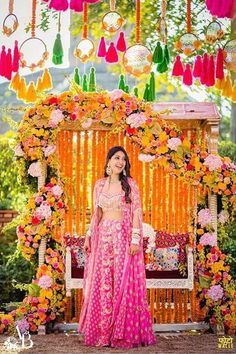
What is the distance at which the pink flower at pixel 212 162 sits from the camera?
6.75 meters

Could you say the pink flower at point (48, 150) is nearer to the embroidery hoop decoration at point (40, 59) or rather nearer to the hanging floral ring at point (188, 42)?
the embroidery hoop decoration at point (40, 59)

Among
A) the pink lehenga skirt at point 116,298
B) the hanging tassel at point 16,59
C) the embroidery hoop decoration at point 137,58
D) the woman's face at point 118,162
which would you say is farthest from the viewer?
the hanging tassel at point 16,59

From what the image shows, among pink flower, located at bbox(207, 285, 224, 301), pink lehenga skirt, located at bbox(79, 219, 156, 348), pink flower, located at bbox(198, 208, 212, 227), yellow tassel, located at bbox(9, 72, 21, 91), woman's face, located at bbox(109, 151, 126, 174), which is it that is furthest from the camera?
pink flower, located at bbox(198, 208, 212, 227)

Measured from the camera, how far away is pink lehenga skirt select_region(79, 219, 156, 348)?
586 centimetres

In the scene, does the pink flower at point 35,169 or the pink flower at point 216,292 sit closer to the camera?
the pink flower at point 216,292

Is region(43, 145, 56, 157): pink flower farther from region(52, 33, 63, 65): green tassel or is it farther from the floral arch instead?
region(52, 33, 63, 65): green tassel

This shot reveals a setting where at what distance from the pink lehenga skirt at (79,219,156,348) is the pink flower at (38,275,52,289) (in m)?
0.66

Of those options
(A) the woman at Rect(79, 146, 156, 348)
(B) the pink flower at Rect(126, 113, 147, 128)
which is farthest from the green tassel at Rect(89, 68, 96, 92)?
(A) the woman at Rect(79, 146, 156, 348)

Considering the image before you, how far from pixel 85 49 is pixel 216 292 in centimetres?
243

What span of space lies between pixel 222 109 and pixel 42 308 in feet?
33.3

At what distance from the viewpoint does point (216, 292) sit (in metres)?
6.67

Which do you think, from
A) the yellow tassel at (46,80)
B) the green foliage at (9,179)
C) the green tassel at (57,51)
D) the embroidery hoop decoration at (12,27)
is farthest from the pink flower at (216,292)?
the green foliage at (9,179)

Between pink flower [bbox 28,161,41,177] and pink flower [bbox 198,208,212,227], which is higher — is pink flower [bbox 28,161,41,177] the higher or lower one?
the higher one

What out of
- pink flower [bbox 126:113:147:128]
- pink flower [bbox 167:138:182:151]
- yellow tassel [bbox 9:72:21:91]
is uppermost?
yellow tassel [bbox 9:72:21:91]
